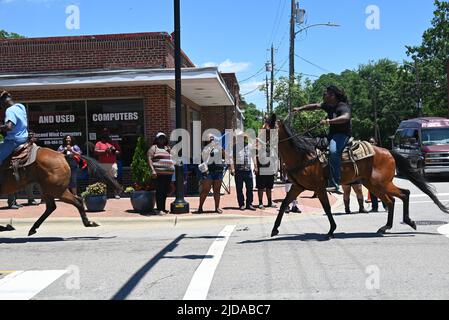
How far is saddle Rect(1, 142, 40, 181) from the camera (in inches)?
337

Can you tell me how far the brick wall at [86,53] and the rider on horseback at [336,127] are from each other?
8243 millimetres

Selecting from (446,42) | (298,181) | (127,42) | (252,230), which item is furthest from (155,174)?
(446,42)

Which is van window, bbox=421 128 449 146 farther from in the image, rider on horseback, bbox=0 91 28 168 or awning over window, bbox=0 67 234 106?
rider on horseback, bbox=0 91 28 168

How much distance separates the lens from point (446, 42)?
5297cm

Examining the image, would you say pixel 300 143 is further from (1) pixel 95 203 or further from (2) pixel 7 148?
(1) pixel 95 203

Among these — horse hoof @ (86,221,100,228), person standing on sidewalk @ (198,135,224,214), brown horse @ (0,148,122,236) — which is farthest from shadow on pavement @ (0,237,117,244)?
person standing on sidewalk @ (198,135,224,214)

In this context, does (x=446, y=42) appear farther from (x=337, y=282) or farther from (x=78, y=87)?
(x=337, y=282)

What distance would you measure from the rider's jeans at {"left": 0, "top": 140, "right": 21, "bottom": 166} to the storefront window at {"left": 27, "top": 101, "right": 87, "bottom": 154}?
23.4 ft

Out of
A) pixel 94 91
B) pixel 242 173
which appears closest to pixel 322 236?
pixel 242 173

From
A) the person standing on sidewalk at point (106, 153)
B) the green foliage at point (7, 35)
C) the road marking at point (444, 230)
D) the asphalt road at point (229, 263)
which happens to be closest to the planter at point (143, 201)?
the asphalt road at point (229, 263)

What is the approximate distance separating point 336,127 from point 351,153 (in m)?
0.50

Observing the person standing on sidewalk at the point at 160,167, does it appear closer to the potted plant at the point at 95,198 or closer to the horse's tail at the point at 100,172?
the potted plant at the point at 95,198

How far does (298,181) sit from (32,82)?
8953mm

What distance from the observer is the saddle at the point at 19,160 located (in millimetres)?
8562
